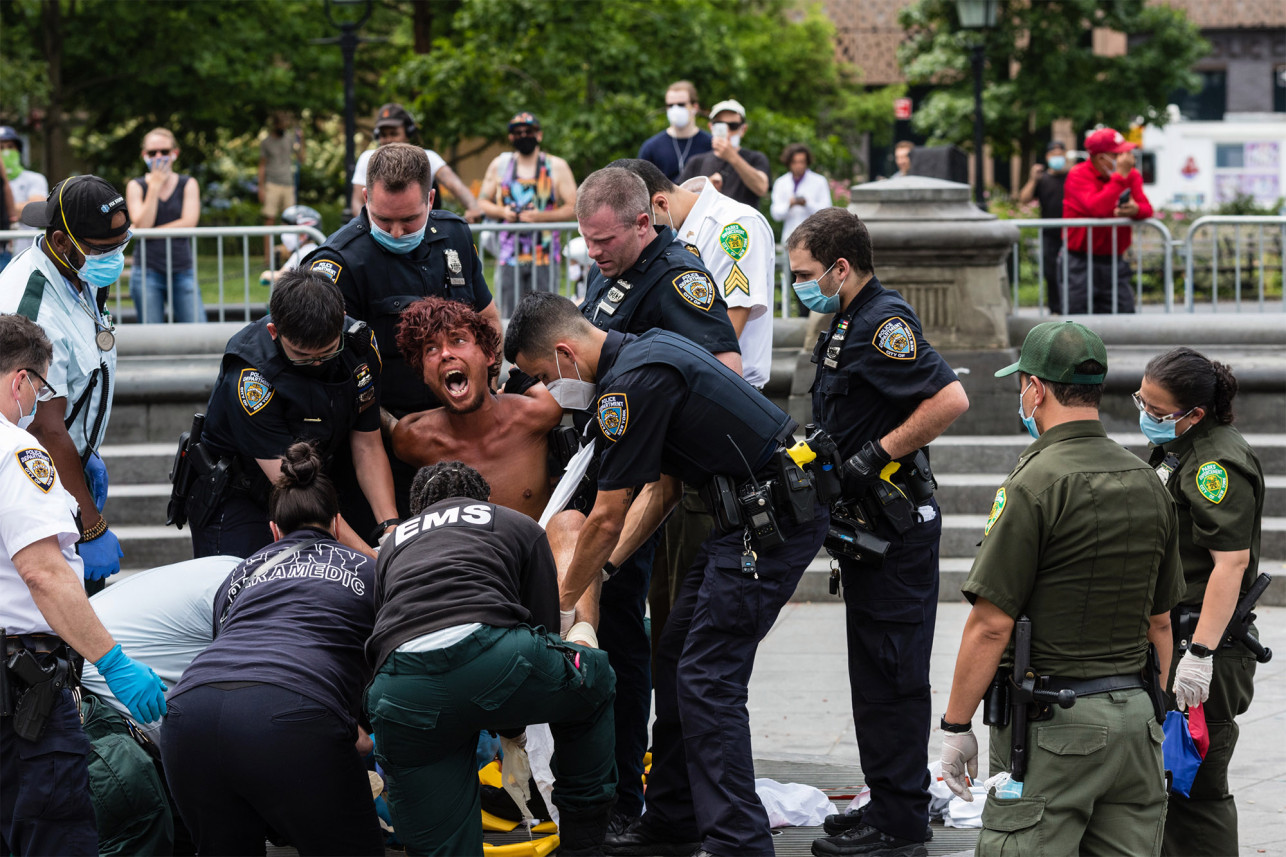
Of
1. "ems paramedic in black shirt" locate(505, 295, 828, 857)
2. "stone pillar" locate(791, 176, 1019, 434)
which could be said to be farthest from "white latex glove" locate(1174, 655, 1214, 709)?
"stone pillar" locate(791, 176, 1019, 434)

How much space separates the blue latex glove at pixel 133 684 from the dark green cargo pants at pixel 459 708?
2.13 feet

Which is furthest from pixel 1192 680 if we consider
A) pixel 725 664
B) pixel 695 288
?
pixel 695 288

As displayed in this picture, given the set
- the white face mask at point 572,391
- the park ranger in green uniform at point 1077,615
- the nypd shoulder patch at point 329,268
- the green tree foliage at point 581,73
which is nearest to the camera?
the park ranger in green uniform at point 1077,615

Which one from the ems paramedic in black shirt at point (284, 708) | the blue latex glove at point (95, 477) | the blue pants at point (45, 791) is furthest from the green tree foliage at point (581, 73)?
the blue pants at point (45, 791)

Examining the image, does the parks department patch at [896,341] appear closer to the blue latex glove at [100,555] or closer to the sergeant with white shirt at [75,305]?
the sergeant with white shirt at [75,305]

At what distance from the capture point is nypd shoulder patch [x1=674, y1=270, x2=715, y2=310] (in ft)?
16.9

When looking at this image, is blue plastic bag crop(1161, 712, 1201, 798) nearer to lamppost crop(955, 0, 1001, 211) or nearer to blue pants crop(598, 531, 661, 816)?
blue pants crop(598, 531, 661, 816)

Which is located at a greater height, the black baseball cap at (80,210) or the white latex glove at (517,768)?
the black baseball cap at (80,210)

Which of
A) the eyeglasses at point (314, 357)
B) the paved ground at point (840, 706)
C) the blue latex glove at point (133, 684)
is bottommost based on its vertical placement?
the paved ground at point (840, 706)

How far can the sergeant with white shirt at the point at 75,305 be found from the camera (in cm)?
502

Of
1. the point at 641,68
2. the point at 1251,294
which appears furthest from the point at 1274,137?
the point at 1251,294

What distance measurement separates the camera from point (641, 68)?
17.0 meters

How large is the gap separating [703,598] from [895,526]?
2.45 feet

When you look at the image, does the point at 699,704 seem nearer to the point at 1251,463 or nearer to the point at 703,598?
the point at 703,598
